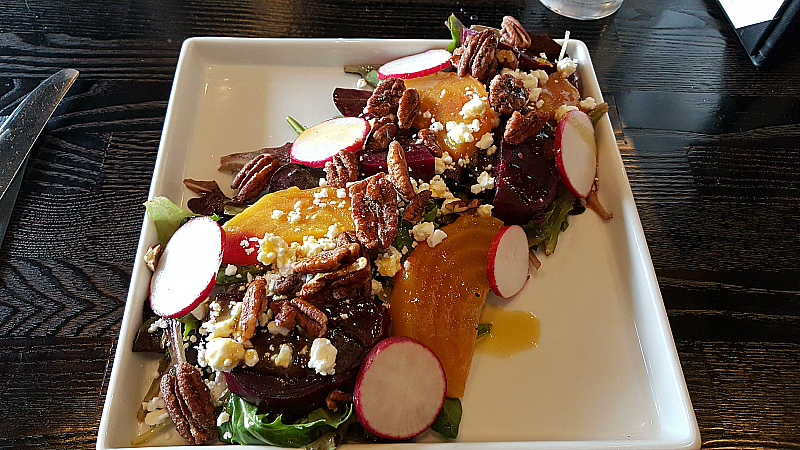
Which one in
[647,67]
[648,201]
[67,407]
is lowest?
[67,407]

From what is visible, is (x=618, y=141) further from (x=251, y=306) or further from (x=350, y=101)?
(x=251, y=306)

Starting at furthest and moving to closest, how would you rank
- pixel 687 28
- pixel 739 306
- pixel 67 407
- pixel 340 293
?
pixel 687 28, pixel 739 306, pixel 67 407, pixel 340 293

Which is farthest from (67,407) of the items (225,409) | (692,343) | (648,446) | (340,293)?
(692,343)

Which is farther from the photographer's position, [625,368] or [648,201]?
[648,201]

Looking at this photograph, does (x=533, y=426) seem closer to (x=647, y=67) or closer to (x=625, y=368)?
(x=625, y=368)

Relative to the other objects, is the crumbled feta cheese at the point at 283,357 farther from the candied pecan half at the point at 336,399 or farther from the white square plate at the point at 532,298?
the white square plate at the point at 532,298

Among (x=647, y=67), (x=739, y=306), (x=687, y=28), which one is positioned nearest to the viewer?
(x=739, y=306)

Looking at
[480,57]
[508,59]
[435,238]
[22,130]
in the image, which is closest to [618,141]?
[508,59]
